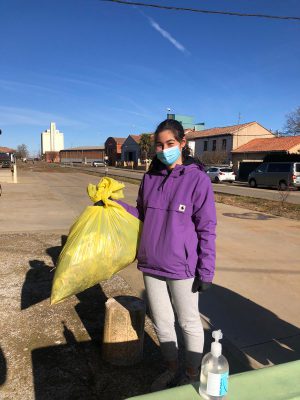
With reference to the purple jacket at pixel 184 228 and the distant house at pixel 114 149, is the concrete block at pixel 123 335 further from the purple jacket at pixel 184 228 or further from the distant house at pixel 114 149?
the distant house at pixel 114 149

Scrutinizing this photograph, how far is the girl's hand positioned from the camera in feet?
7.27

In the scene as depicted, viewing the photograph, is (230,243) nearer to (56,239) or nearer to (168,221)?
(56,239)

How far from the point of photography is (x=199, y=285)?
224cm

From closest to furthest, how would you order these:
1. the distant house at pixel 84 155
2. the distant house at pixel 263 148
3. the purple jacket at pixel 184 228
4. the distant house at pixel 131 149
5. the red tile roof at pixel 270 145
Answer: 1. the purple jacket at pixel 184 228
2. the distant house at pixel 263 148
3. the red tile roof at pixel 270 145
4. the distant house at pixel 131 149
5. the distant house at pixel 84 155

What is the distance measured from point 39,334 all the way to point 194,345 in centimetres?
156

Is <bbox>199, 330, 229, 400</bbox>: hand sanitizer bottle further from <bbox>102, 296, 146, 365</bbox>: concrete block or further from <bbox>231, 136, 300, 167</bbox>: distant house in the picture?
<bbox>231, 136, 300, 167</bbox>: distant house

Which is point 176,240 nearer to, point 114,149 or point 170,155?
point 170,155

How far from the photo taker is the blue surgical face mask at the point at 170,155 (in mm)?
2334

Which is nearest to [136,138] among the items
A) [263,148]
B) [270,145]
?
[263,148]

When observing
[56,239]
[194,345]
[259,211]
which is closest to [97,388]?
[194,345]

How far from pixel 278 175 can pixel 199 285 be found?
72.9 ft

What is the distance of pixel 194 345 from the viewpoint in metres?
2.36

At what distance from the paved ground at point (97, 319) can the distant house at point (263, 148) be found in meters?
30.4

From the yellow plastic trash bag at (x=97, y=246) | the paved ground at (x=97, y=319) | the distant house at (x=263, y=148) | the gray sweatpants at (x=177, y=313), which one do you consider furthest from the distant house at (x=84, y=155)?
the gray sweatpants at (x=177, y=313)
